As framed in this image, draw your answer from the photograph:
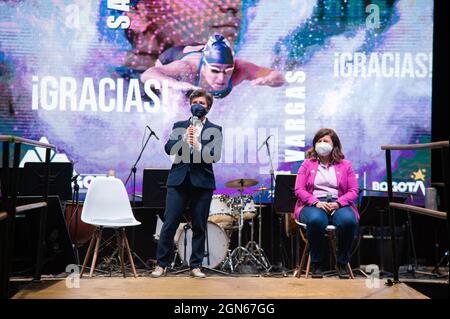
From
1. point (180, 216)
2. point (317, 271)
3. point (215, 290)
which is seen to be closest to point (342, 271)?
point (317, 271)

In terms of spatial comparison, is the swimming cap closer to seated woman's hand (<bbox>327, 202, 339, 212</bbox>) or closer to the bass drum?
the bass drum

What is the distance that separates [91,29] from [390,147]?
4.72 m

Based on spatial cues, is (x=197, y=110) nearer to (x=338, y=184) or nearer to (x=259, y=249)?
A: (x=338, y=184)

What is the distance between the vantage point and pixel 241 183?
6.97 metres

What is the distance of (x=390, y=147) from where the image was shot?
395 centimetres

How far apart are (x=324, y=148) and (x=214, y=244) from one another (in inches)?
78.8

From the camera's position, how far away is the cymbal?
693 cm

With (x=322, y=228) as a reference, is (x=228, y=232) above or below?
below

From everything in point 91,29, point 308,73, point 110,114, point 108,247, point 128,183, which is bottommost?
point 108,247

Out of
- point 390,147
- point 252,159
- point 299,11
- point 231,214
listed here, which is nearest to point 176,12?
point 299,11

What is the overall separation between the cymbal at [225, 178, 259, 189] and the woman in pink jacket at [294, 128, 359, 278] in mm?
1345

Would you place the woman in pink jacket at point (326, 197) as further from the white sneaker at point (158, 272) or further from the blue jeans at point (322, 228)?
the white sneaker at point (158, 272)

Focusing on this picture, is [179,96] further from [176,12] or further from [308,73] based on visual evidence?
[308,73]
